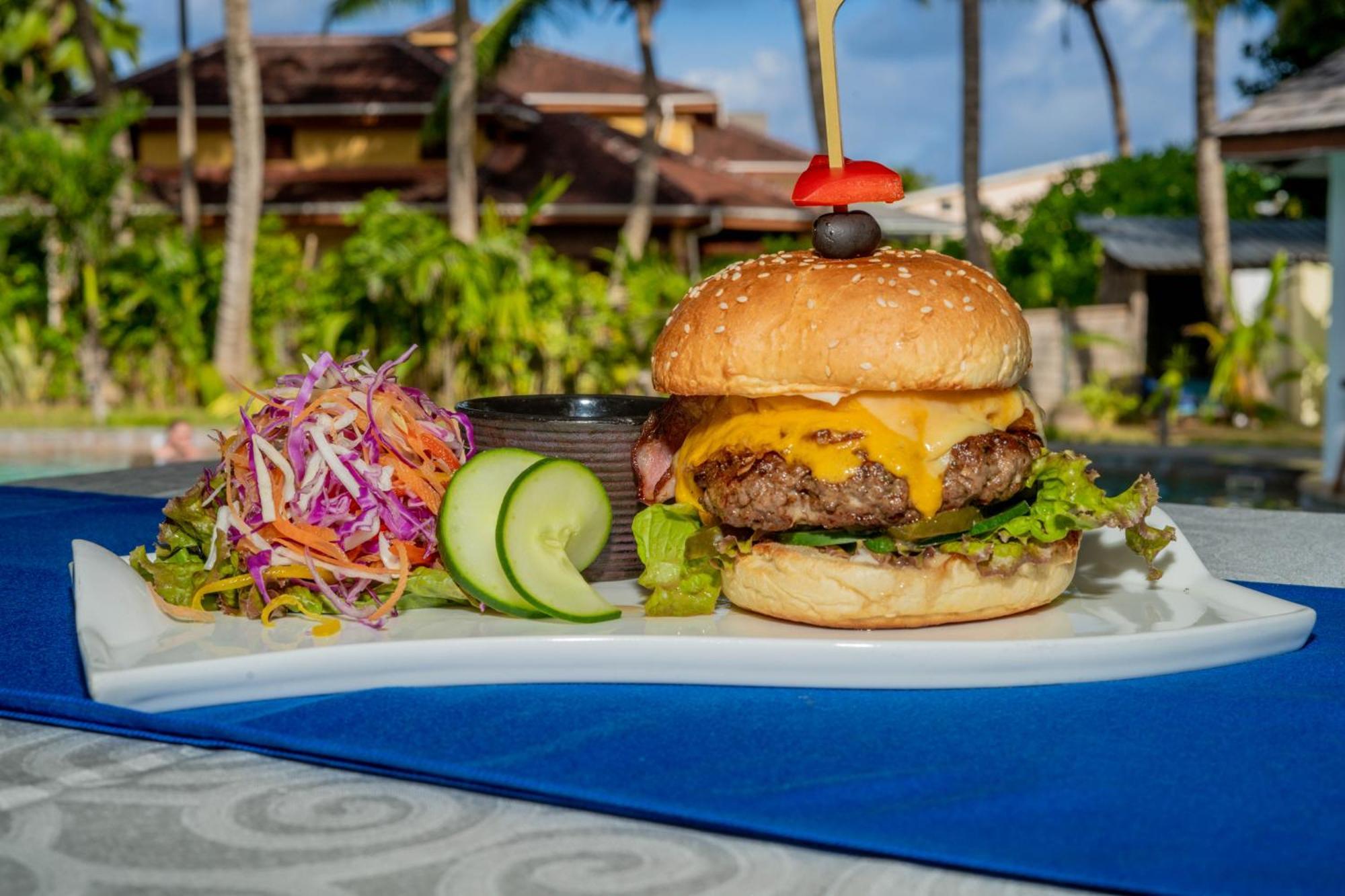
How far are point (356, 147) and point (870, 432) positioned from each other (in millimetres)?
27258

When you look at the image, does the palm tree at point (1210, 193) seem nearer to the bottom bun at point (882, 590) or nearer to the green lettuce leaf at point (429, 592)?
the bottom bun at point (882, 590)

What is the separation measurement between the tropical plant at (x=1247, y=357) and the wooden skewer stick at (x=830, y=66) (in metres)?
16.6

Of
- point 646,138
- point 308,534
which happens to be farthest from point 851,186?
point 646,138

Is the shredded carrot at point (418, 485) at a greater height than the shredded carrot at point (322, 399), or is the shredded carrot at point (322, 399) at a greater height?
the shredded carrot at point (322, 399)

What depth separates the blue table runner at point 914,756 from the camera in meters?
1.48

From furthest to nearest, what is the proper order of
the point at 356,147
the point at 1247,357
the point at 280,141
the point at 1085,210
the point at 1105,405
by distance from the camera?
the point at 1085,210
the point at 280,141
the point at 356,147
the point at 1105,405
the point at 1247,357

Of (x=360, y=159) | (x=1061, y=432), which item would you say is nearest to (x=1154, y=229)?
(x=1061, y=432)

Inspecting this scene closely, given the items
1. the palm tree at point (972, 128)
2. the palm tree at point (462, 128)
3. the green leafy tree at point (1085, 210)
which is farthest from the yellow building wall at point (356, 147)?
the palm tree at point (972, 128)

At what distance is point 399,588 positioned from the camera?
2537 mm

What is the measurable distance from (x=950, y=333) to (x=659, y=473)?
2.30ft

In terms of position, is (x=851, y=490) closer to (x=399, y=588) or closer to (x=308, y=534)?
(x=399, y=588)

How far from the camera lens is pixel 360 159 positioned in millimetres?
28344

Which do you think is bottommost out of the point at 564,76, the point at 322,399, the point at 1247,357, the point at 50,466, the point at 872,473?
the point at 50,466

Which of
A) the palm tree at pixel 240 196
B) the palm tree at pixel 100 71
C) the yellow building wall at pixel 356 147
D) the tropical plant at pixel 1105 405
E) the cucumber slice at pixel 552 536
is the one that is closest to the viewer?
the cucumber slice at pixel 552 536
